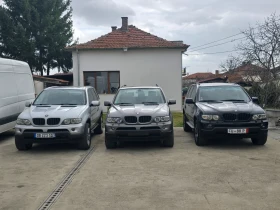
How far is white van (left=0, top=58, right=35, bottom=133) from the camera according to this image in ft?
34.5

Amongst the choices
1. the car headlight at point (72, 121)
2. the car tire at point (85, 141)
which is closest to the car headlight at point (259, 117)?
the car tire at point (85, 141)

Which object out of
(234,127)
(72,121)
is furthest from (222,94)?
(72,121)

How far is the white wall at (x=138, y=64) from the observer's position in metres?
21.0

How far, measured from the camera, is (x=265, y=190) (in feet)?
17.8

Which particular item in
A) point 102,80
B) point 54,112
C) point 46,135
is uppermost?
point 102,80

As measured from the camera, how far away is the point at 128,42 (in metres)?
21.6

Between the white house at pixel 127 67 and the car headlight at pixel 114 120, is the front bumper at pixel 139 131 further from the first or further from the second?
the white house at pixel 127 67

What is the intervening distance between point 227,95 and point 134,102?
9.32 ft

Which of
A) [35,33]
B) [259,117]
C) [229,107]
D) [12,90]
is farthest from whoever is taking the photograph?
[35,33]

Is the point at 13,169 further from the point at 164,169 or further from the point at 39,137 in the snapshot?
the point at 164,169

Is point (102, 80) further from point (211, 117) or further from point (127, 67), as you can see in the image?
point (211, 117)

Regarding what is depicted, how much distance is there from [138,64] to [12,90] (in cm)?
1091

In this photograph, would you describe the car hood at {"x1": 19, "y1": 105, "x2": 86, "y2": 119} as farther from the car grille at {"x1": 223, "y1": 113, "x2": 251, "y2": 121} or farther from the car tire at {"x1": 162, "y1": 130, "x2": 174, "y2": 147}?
the car grille at {"x1": 223, "y1": 113, "x2": 251, "y2": 121}

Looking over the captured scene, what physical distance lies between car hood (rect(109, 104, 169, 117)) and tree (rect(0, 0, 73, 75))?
80.6 feet
